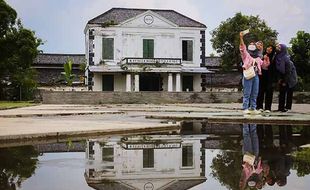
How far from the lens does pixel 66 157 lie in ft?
15.0

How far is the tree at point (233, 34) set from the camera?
3856cm

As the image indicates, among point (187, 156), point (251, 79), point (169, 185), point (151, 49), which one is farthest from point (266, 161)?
point (151, 49)

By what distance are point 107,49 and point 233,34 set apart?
10.3 metres

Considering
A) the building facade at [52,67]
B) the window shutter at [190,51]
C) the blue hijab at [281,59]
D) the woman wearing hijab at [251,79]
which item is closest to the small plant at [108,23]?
the window shutter at [190,51]

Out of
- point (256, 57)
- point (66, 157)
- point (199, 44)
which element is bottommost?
point (66, 157)

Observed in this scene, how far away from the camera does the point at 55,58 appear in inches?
1943

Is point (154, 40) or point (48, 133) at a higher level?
point (154, 40)

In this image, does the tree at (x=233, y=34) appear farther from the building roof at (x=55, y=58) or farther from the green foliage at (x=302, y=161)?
the green foliage at (x=302, y=161)

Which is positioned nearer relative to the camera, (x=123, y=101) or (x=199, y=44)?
(x=123, y=101)

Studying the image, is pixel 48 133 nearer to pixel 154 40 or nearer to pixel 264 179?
pixel 264 179

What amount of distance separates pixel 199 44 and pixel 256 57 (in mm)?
29253

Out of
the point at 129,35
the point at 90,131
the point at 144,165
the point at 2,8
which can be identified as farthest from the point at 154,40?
the point at 144,165

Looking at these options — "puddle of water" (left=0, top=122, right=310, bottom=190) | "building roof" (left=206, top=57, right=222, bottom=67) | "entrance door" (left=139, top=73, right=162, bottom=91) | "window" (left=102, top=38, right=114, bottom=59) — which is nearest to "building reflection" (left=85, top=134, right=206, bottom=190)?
"puddle of water" (left=0, top=122, right=310, bottom=190)

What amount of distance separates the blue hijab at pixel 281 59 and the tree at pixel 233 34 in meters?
26.1
